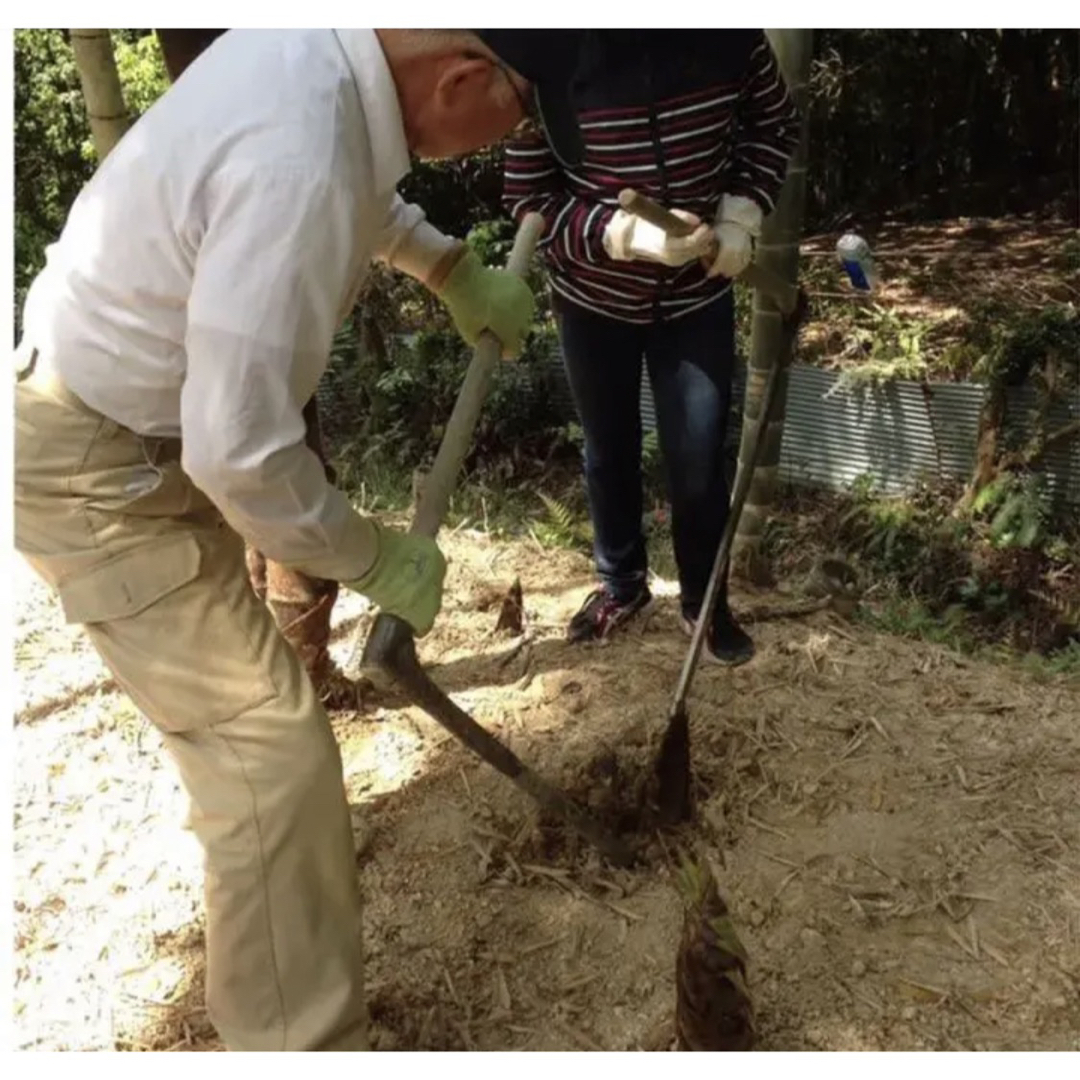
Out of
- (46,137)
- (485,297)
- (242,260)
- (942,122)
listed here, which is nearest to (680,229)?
(485,297)

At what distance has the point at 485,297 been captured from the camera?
8.11 ft

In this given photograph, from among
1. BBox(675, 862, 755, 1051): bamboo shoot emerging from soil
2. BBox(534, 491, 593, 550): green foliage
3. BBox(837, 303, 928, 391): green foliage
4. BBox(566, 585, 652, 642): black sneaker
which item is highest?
BBox(675, 862, 755, 1051): bamboo shoot emerging from soil

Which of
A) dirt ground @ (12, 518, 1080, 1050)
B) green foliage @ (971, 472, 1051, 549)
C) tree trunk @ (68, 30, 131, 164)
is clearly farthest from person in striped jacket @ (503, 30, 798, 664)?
green foliage @ (971, 472, 1051, 549)

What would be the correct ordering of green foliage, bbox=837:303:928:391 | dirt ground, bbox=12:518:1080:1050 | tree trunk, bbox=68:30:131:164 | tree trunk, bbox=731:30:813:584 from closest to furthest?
1. dirt ground, bbox=12:518:1080:1050
2. tree trunk, bbox=68:30:131:164
3. tree trunk, bbox=731:30:813:584
4. green foliage, bbox=837:303:928:391

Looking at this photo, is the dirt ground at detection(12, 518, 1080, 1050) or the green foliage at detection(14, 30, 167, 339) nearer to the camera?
the dirt ground at detection(12, 518, 1080, 1050)

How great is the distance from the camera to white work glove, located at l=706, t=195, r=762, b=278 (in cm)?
258

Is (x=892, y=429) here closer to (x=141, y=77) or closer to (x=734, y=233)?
(x=734, y=233)

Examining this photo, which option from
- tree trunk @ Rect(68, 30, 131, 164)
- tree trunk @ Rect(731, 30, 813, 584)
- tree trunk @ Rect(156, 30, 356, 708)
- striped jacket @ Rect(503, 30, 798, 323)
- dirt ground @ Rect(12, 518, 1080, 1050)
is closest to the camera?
dirt ground @ Rect(12, 518, 1080, 1050)

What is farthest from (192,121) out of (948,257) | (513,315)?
(948,257)

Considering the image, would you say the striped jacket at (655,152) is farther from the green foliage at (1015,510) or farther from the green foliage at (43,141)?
the green foliage at (43,141)

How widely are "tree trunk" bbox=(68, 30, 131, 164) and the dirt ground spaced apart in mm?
1507

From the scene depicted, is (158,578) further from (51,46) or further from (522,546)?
(51,46)

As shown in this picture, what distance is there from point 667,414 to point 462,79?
4.23ft

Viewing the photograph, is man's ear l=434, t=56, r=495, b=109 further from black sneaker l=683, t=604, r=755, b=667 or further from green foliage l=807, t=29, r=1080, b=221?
green foliage l=807, t=29, r=1080, b=221
